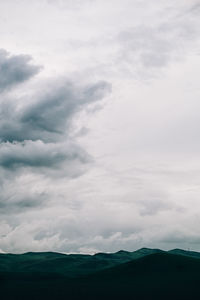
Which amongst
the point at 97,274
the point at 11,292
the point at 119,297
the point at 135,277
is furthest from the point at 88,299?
the point at 97,274

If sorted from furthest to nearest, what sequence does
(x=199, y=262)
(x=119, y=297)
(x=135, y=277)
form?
(x=199, y=262) < (x=135, y=277) < (x=119, y=297)

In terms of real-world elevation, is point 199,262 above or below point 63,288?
above

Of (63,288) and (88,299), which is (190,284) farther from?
(63,288)

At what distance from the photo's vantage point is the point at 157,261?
192750mm

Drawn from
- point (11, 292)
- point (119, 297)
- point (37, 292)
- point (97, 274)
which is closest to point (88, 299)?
point (119, 297)

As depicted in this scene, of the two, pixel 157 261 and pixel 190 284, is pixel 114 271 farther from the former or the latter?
pixel 190 284

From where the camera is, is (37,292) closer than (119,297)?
No

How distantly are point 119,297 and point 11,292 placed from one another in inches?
1862

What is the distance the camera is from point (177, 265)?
602 ft

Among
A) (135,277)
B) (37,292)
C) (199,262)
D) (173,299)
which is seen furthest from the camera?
(199,262)

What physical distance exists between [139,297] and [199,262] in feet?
241

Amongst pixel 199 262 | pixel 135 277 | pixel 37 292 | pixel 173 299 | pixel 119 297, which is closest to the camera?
pixel 173 299

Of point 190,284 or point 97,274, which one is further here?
point 97,274

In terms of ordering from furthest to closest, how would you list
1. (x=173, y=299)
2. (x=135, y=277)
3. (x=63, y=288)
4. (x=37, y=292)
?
1. (x=135, y=277)
2. (x=63, y=288)
3. (x=37, y=292)
4. (x=173, y=299)
